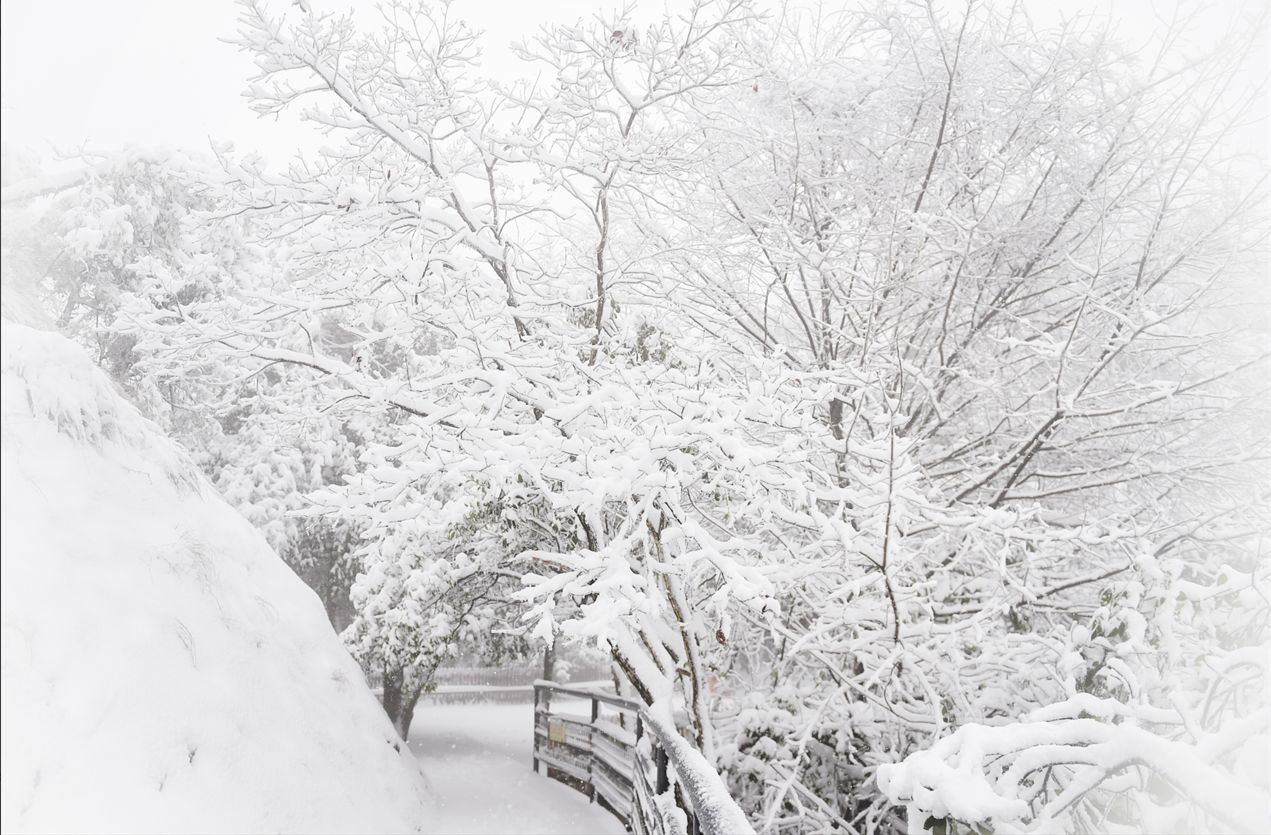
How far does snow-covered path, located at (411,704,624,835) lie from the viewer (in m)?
6.64

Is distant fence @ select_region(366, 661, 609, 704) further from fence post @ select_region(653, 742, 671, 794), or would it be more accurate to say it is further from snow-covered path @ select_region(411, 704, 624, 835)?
fence post @ select_region(653, 742, 671, 794)

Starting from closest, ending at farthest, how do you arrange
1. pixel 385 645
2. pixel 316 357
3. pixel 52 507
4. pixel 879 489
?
pixel 52 507 < pixel 879 489 < pixel 316 357 < pixel 385 645

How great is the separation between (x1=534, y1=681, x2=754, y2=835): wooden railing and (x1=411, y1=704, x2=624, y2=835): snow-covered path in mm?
254

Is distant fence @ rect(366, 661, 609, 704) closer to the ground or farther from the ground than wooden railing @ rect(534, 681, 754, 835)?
closer to the ground

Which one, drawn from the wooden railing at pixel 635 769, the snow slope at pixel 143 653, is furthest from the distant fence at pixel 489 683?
the snow slope at pixel 143 653

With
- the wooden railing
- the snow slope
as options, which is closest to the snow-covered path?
the wooden railing

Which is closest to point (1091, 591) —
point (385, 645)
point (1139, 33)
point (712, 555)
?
point (712, 555)

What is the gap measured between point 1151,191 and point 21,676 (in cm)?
716

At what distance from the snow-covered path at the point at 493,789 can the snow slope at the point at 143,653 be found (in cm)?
92

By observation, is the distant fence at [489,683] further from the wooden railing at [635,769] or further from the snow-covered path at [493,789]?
the wooden railing at [635,769]

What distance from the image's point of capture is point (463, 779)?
9.56m

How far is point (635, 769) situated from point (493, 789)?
4.50 metres

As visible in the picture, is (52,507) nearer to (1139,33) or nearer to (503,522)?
(503,522)

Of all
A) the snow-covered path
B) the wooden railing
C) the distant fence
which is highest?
the wooden railing
